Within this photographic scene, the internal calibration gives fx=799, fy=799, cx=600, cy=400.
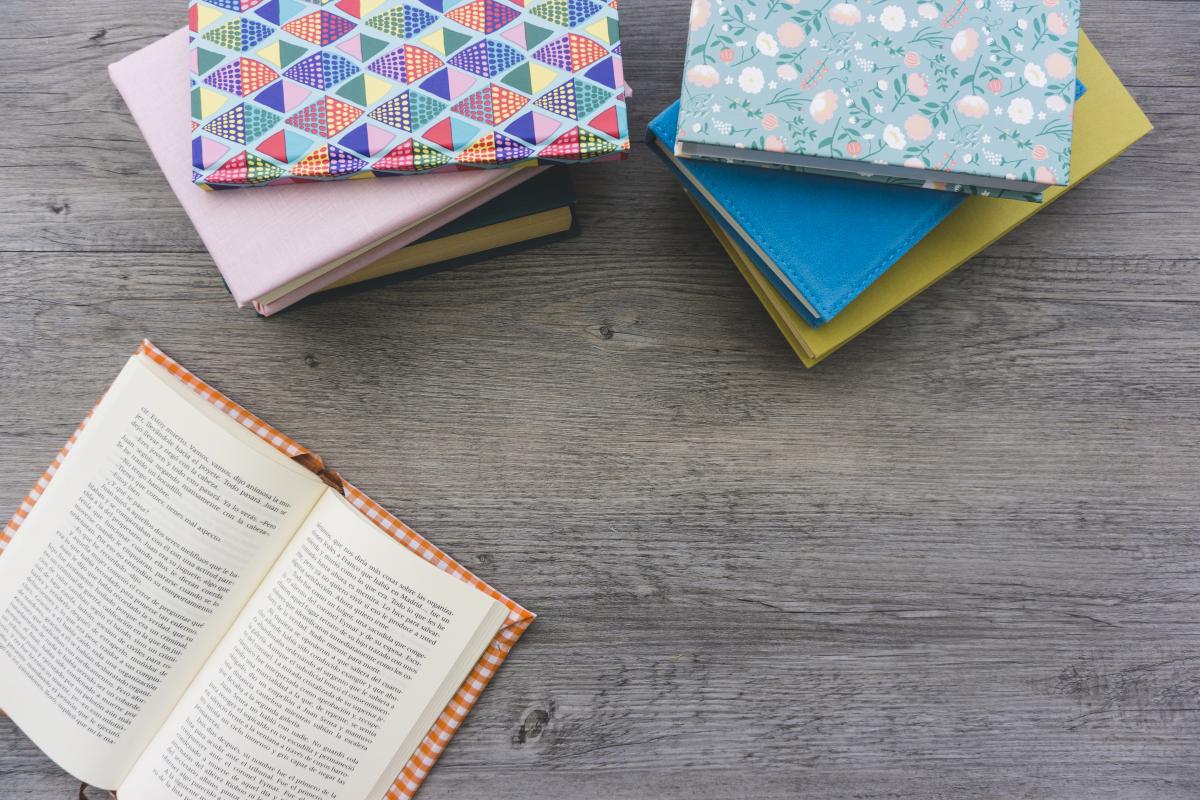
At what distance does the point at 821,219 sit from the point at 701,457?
0.24 meters

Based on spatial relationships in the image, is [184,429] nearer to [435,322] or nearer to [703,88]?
[435,322]

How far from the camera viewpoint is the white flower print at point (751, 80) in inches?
24.3

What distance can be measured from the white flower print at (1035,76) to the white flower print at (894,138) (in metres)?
0.11

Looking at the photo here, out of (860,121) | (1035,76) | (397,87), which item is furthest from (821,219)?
(397,87)

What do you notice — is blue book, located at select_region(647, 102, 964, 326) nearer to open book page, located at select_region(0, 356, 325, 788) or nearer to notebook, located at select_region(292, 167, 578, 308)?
notebook, located at select_region(292, 167, 578, 308)

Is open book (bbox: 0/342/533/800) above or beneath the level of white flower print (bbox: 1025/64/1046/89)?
beneath

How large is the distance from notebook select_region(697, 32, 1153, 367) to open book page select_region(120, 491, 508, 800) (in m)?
0.37

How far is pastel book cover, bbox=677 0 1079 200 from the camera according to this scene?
0.61 m

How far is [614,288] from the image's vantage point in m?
0.75

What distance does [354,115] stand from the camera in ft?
2.03

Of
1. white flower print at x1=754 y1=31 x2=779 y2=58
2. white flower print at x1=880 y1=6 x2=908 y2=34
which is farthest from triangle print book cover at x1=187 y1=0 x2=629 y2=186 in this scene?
white flower print at x1=880 y1=6 x2=908 y2=34

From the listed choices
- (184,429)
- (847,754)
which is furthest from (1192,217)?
(184,429)

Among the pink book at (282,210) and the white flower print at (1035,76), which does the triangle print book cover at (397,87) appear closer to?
the pink book at (282,210)

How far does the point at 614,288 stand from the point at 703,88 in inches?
7.8
